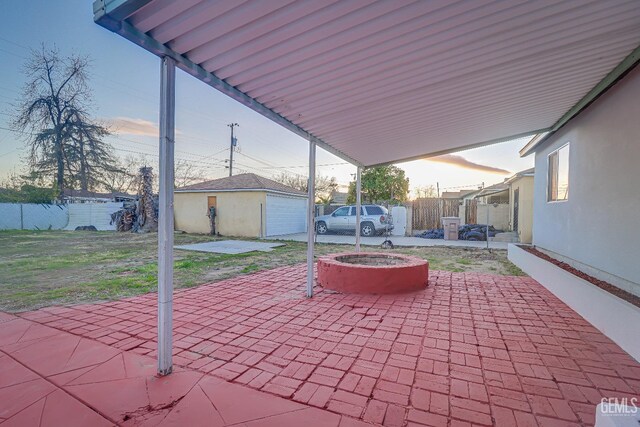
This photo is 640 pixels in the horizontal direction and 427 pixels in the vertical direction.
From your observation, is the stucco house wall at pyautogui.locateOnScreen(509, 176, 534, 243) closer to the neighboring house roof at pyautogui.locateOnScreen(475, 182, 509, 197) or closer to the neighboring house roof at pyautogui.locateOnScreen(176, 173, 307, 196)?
the neighboring house roof at pyautogui.locateOnScreen(475, 182, 509, 197)

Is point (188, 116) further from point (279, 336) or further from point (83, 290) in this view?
point (279, 336)

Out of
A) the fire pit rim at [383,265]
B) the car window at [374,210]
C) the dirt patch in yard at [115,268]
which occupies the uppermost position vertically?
the car window at [374,210]

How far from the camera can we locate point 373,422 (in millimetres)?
1966

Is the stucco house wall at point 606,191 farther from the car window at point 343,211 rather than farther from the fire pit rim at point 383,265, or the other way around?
the car window at point 343,211

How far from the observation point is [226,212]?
53.8 ft

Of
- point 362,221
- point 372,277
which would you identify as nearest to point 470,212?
point 362,221

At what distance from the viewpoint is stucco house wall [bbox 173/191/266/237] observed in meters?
15.5

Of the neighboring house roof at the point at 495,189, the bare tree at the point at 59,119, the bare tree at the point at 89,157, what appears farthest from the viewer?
the bare tree at the point at 89,157

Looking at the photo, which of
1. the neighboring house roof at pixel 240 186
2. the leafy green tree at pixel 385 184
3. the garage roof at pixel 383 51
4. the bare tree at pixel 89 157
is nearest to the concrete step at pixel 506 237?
the leafy green tree at pixel 385 184

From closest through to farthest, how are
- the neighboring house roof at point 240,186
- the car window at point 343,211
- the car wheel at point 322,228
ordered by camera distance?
the neighboring house roof at point 240,186 → the car window at point 343,211 → the car wheel at point 322,228

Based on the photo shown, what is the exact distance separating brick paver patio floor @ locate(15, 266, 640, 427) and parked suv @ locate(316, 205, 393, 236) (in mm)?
10406

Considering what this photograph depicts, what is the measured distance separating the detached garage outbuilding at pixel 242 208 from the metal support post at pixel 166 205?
1292 centimetres

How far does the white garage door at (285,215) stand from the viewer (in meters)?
16.0

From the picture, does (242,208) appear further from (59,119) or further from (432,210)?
(59,119)
